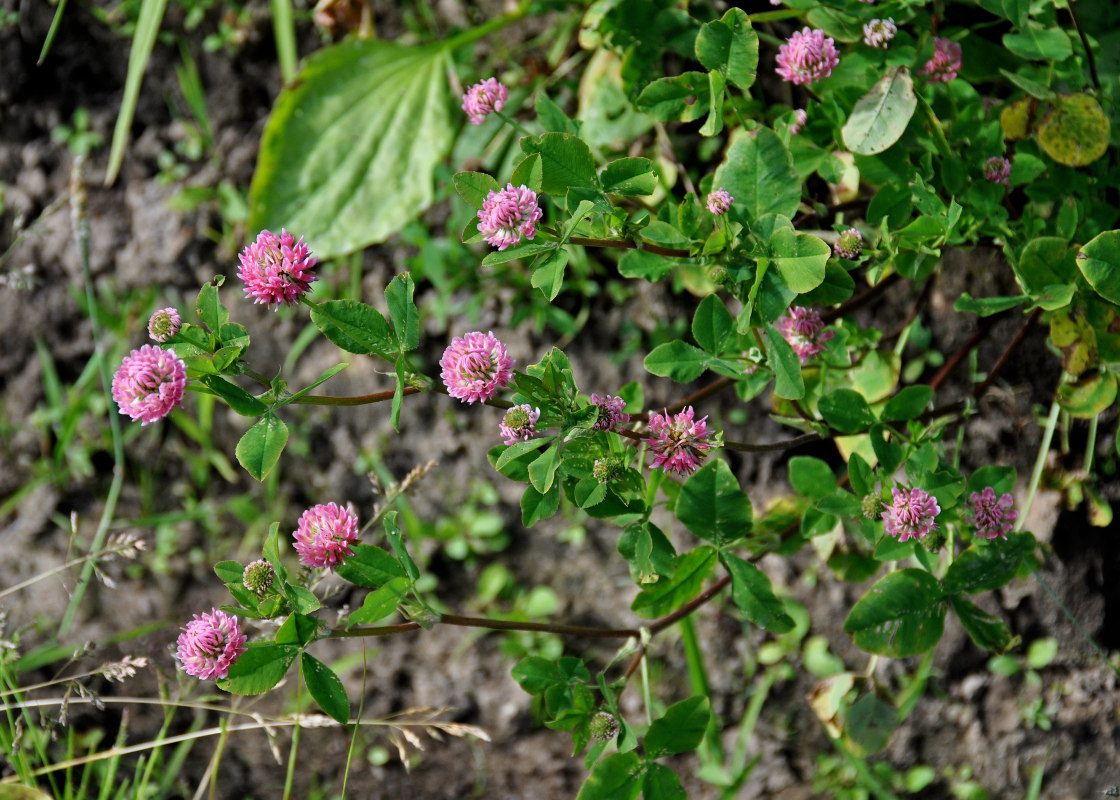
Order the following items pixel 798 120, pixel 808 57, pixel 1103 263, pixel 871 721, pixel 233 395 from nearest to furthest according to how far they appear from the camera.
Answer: pixel 233 395
pixel 1103 263
pixel 808 57
pixel 798 120
pixel 871 721

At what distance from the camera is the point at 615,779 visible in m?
1.38

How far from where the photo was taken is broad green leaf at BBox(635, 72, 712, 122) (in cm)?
146

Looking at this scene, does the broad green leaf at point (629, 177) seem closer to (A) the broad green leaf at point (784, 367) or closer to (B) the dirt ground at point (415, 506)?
(A) the broad green leaf at point (784, 367)

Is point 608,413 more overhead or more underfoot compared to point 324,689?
more overhead

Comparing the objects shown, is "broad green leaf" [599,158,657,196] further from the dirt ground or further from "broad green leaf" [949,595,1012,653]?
the dirt ground

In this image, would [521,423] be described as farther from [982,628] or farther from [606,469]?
[982,628]

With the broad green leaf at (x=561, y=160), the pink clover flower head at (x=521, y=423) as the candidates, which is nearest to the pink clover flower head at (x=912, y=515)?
the pink clover flower head at (x=521, y=423)

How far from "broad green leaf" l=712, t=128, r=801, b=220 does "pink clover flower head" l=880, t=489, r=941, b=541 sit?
0.47m

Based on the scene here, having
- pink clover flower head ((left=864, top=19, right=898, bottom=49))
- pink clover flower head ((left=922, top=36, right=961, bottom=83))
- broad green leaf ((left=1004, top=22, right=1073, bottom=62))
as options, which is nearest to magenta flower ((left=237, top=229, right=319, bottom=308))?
pink clover flower head ((left=864, top=19, right=898, bottom=49))

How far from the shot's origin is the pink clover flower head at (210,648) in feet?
3.84

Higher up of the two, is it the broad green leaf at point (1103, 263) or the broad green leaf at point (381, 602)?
the broad green leaf at point (1103, 263)

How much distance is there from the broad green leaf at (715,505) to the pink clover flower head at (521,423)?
31 centimetres

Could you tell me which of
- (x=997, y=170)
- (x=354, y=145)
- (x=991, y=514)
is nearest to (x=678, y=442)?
(x=991, y=514)

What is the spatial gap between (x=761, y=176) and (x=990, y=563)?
761mm
